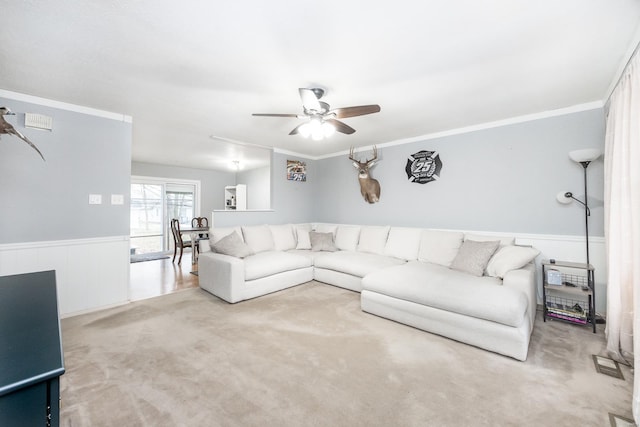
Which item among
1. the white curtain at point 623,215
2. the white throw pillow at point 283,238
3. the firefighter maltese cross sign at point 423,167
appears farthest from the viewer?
the white throw pillow at point 283,238

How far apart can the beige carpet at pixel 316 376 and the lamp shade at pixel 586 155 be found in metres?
1.76

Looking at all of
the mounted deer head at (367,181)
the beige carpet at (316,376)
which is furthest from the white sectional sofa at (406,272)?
the mounted deer head at (367,181)

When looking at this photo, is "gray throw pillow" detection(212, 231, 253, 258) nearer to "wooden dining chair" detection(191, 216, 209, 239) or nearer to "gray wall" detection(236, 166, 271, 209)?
"wooden dining chair" detection(191, 216, 209, 239)

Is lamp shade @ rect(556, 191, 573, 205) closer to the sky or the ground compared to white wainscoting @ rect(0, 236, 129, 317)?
closer to the sky

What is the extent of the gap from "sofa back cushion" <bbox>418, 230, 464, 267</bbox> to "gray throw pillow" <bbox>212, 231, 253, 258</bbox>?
8.40 ft

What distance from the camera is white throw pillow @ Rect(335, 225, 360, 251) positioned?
4.71 meters

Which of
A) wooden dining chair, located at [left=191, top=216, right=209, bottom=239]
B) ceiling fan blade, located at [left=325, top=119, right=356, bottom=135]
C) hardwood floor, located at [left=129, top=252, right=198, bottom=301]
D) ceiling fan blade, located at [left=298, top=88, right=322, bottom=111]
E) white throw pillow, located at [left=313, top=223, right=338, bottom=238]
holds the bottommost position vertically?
hardwood floor, located at [left=129, top=252, right=198, bottom=301]

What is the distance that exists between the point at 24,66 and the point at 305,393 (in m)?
3.46

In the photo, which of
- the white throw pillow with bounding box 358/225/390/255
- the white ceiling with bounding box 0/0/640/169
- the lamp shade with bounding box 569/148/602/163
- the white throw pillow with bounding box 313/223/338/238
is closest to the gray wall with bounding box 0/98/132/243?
the white ceiling with bounding box 0/0/640/169

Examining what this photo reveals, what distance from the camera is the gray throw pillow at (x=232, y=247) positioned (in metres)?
3.79

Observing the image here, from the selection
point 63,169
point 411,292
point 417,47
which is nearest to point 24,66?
point 63,169

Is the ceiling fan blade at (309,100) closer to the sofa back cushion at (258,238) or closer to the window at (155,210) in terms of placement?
the sofa back cushion at (258,238)

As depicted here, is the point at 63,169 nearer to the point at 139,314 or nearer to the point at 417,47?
A: the point at 139,314

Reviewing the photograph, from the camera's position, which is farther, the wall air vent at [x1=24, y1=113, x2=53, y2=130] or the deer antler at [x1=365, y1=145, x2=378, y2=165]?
the deer antler at [x1=365, y1=145, x2=378, y2=165]
